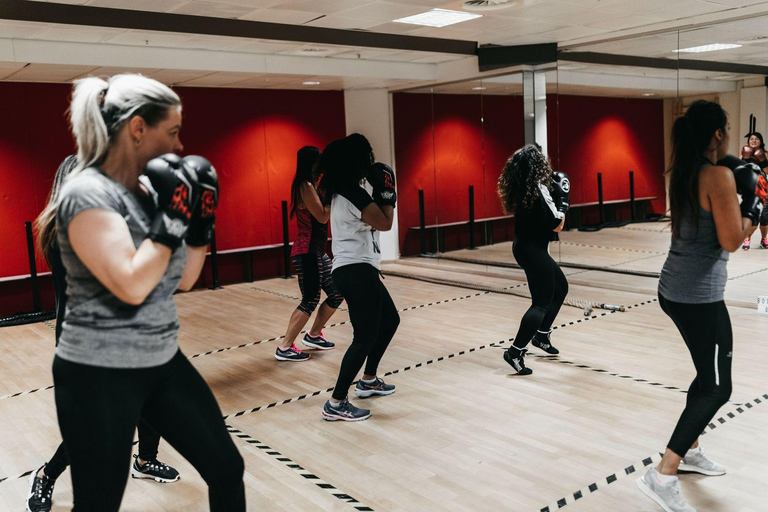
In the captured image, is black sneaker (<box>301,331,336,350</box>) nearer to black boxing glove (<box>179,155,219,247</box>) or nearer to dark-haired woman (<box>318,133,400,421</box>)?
dark-haired woman (<box>318,133,400,421</box>)

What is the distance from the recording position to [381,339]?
386 centimetres

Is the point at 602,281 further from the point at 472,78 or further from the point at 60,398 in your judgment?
the point at 60,398

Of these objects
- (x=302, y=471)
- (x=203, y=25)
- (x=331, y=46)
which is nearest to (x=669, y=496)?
(x=302, y=471)

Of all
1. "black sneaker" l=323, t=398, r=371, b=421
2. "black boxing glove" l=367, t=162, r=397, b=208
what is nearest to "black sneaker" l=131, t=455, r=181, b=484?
"black sneaker" l=323, t=398, r=371, b=421

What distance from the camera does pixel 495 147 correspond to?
8.58 metres

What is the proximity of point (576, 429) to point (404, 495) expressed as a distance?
1.12 metres

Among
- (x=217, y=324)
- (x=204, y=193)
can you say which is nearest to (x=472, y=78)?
(x=217, y=324)

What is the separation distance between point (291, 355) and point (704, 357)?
317 cm

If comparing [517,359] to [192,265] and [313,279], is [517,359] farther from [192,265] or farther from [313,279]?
[192,265]

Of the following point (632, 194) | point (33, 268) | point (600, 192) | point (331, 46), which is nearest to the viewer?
point (331, 46)

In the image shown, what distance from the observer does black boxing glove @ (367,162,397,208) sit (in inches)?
137

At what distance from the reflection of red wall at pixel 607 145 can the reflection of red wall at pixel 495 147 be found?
0.01 m

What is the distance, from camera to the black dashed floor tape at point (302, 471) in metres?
2.87

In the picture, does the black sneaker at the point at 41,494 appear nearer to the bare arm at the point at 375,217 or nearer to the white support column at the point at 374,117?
the bare arm at the point at 375,217
